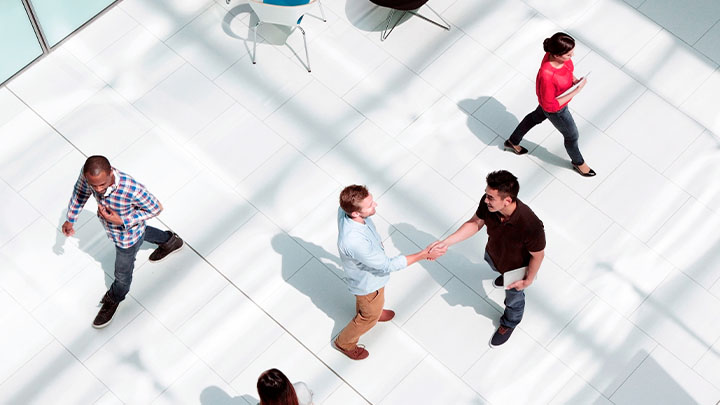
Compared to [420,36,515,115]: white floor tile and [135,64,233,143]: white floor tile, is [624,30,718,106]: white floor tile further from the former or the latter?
[135,64,233,143]: white floor tile

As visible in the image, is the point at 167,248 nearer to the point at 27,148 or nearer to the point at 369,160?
the point at 27,148

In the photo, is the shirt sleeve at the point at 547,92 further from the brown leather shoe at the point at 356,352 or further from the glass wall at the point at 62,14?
the glass wall at the point at 62,14

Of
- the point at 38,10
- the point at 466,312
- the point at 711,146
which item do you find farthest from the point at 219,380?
the point at 711,146

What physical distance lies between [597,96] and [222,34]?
318 cm

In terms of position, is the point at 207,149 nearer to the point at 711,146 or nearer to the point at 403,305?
the point at 403,305

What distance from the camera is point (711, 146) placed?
6.81 m

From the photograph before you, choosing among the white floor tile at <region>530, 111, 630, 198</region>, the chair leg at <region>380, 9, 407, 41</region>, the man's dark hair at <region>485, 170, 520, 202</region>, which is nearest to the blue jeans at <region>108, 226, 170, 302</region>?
the man's dark hair at <region>485, 170, 520, 202</region>

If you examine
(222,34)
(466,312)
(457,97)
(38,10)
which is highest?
(38,10)

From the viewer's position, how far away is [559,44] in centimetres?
566

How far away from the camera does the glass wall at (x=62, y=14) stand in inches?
270

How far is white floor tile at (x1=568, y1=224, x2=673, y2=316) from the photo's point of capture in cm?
614

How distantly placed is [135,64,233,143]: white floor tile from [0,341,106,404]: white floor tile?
192 cm

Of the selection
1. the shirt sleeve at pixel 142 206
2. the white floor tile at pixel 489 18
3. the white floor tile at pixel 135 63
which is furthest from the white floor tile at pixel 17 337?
the white floor tile at pixel 489 18

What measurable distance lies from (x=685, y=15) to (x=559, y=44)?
2.48 metres
